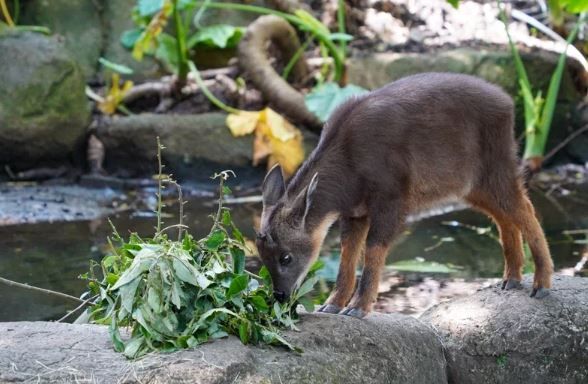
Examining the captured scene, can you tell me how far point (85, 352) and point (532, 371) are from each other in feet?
8.51

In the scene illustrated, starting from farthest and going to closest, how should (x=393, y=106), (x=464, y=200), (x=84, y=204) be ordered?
(x=84, y=204) → (x=464, y=200) → (x=393, y=106)

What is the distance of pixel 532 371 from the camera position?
18.5 feet

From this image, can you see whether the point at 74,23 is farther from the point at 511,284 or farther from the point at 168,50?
the point at 511,284

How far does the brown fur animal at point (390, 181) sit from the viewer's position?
5293mm

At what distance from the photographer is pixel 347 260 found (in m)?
5.67

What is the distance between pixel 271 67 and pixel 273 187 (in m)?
7.44

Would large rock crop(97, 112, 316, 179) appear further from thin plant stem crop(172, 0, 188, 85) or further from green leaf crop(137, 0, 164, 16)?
green leaf crop(137, 0, 164, 16)

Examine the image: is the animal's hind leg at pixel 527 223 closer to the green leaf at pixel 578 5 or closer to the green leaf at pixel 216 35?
the green leaf at pixel 578 5

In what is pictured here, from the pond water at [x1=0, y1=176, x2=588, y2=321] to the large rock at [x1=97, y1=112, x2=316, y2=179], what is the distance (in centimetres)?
104

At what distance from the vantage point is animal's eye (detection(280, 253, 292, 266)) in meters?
5.19

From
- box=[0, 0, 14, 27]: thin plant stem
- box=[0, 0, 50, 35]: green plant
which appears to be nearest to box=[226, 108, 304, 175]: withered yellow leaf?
box=[0, 0, 50, 35]: green plant

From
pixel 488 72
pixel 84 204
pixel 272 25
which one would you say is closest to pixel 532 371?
pixel 84 204

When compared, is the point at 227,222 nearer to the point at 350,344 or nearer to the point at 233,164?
the point at 350,344

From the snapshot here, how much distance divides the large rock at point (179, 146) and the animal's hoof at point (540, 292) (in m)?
6.25
